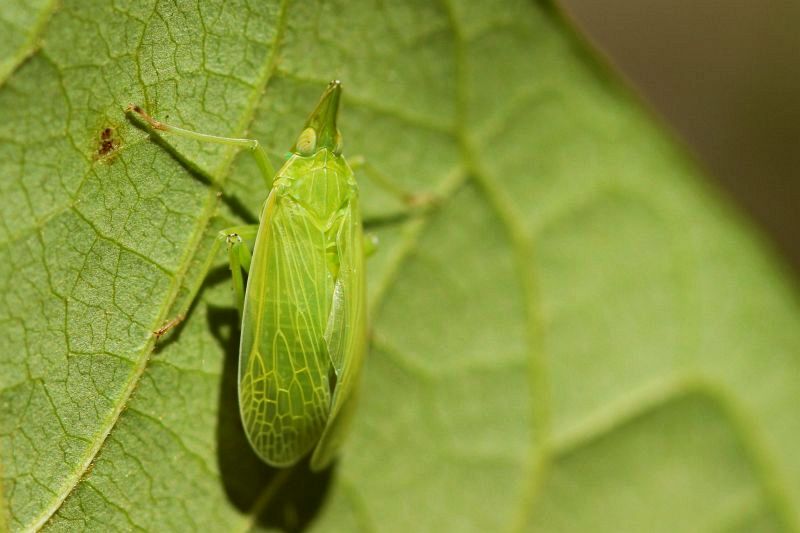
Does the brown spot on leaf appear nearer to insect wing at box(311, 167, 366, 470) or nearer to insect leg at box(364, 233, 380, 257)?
insect wing at box(311, 167, 366, 470)

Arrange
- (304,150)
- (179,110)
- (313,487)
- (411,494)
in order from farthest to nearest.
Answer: (411,494) < (313,487) < (304,150) < (179,110)

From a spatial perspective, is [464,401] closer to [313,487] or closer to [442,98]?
[313,487]

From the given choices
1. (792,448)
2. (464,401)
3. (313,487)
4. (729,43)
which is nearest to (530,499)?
(464,401)

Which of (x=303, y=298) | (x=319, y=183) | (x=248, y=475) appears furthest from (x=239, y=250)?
(x=248, y=475)

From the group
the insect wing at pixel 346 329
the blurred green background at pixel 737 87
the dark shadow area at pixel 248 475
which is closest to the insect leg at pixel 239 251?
the dark shadow area at pixel 248 475

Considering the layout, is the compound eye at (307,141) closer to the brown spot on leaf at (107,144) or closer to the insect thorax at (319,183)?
the insect thorax at (319,183)

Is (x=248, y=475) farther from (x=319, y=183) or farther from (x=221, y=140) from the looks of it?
(x=221, y=140)

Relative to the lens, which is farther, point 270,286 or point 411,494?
point 411,494
